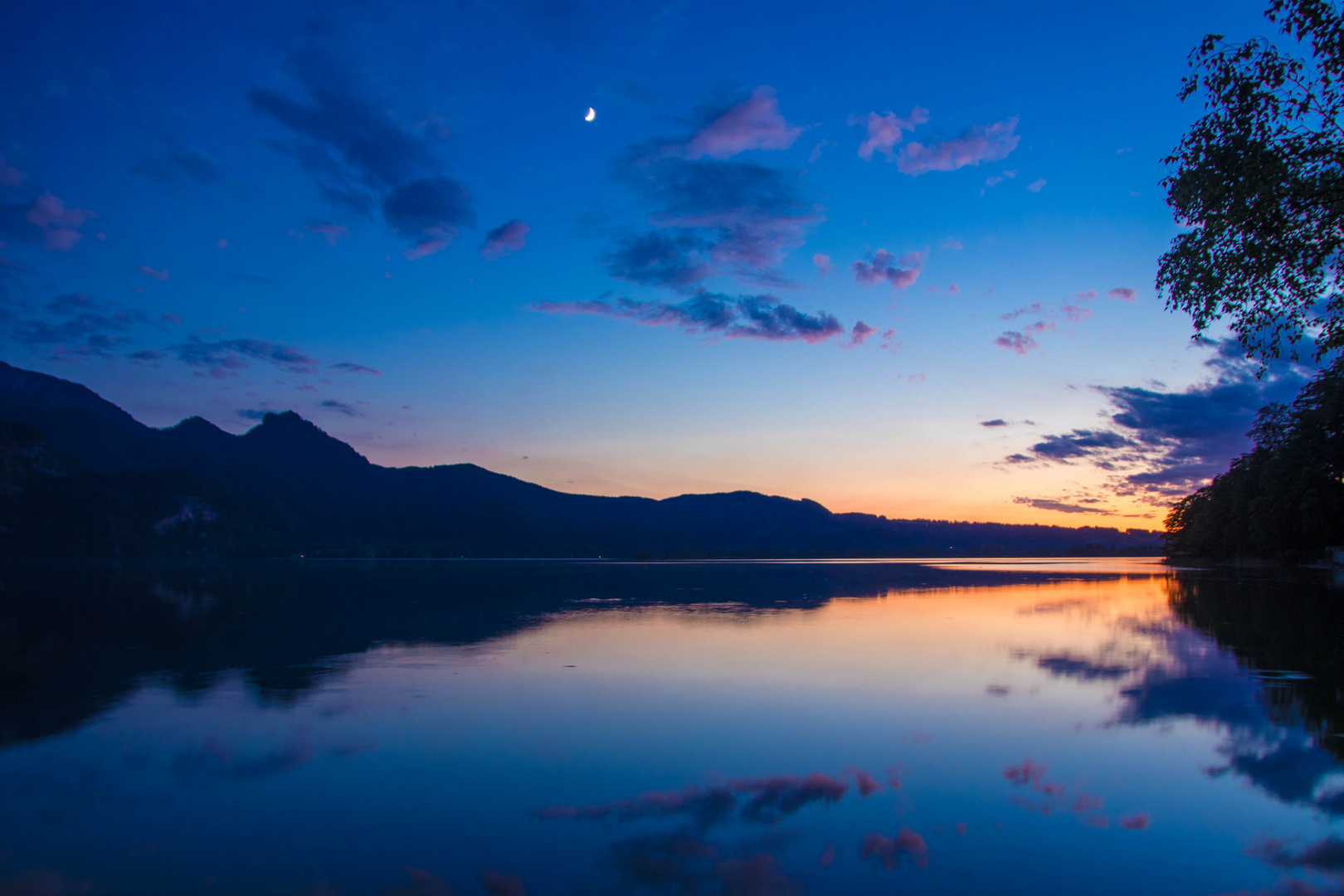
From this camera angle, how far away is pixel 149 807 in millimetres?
6855

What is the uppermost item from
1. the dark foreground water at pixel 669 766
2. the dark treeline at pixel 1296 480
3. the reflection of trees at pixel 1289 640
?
the dark treeline at pixel 1296 480

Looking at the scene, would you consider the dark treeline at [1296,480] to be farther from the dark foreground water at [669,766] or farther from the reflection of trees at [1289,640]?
the dark foreground water at [669,766]

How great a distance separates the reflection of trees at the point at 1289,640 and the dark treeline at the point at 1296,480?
71.2 ft

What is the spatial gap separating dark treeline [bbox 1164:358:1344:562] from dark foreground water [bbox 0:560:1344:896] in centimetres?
4905

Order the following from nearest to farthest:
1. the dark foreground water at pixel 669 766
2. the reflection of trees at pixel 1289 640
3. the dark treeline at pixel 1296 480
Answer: the dark foreground water at pixel 669 766
the reflection of trees at pixel 1289 640
the dark treeline at pixel 1296 480

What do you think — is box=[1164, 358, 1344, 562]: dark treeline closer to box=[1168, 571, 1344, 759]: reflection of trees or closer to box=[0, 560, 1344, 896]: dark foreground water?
box=[1168, 571, 1344, 759]: reflection of trees

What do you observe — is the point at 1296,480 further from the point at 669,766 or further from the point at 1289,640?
the point at 669,766

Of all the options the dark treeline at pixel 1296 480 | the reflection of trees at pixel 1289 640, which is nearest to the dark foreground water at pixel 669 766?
the reflection of trees at pixel 1289 640

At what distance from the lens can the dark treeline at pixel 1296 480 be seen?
5525 cm

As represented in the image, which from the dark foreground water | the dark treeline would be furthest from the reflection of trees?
the dark treeline

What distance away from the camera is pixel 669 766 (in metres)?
8.19

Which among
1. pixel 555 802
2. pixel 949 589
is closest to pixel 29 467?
pixel 949 589

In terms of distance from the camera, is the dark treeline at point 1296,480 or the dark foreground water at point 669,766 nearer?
the dark foreground water at point 669,766

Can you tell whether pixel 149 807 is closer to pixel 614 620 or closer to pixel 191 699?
pixel 191 699
